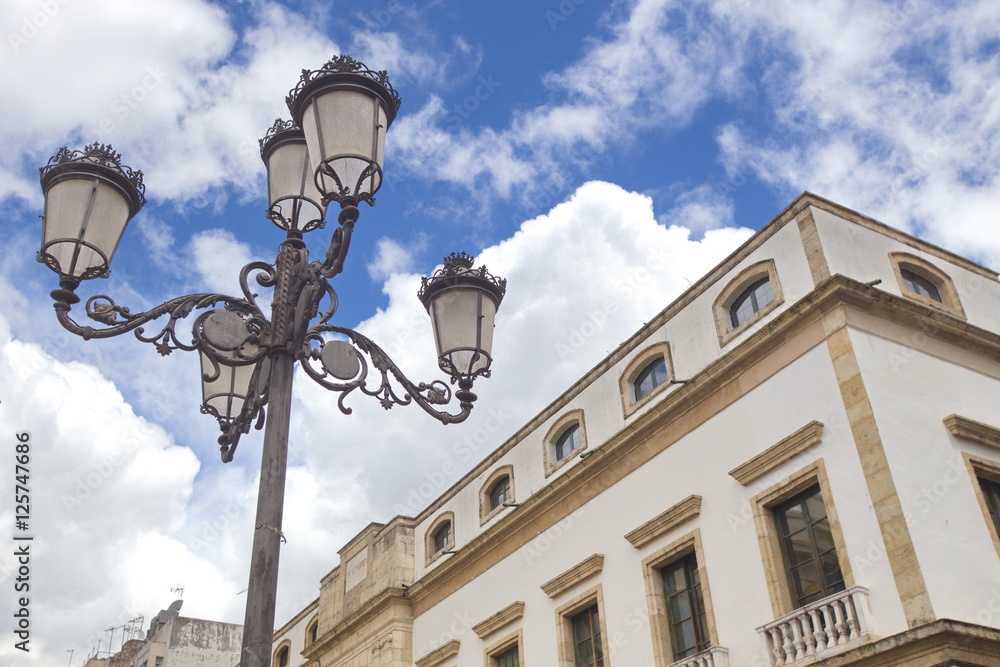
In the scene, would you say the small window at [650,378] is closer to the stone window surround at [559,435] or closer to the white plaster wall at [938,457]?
the stone window surround at [559,435]

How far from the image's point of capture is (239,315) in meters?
5.77

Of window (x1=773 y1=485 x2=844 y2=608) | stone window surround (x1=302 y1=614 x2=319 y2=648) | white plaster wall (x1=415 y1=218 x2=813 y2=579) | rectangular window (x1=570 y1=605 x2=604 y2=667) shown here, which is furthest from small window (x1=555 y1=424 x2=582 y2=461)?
stone window surround (x1=302 y1=614 x2=319 y2=648)

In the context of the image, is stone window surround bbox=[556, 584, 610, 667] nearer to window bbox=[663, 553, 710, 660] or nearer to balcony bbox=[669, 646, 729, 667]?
window bbox=[663, 553, 710, 660]

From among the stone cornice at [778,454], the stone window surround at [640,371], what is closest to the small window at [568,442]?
the stone window surround at [640,371]

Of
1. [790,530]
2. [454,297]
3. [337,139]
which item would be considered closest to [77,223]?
[337,139]

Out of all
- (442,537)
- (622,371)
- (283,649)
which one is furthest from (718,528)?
(283,649)

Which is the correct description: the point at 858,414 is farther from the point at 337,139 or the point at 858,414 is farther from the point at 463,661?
the point at 463,661

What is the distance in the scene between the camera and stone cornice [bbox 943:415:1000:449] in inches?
512

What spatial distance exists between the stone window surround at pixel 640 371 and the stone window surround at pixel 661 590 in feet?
9.36

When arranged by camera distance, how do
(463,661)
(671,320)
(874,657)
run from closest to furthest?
(874,657)
(671,320)
(463,661)

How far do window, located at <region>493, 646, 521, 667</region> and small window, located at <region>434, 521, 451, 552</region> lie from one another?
3.88m

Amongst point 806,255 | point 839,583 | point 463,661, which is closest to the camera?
point 839,583

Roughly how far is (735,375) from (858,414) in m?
2.62

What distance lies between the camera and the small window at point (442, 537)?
73.8 ft
